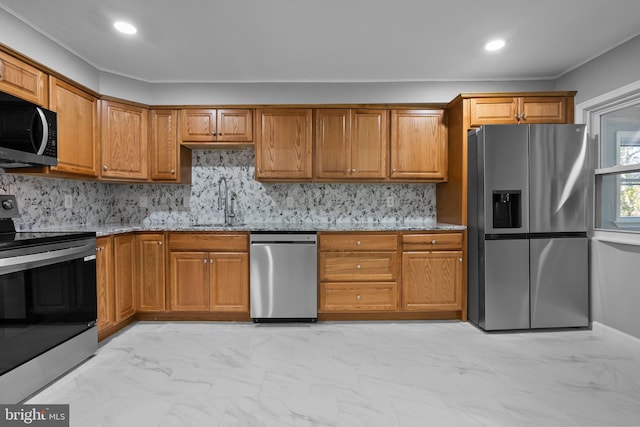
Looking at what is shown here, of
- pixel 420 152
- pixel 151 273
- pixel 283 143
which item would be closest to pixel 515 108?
pixel 420 152

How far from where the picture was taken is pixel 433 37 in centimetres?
268

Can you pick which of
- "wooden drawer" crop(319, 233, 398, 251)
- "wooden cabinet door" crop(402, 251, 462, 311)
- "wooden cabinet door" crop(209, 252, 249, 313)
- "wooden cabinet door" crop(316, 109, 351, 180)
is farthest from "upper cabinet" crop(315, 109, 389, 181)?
"wooden cabinet door" crop(209, 252, 249, 313)

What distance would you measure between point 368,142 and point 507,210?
57.5 inches

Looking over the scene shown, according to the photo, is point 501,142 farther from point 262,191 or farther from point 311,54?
point 262,191

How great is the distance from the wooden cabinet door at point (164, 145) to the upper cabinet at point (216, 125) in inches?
5.0

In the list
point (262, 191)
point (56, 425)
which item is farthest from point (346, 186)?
point (56, 425)

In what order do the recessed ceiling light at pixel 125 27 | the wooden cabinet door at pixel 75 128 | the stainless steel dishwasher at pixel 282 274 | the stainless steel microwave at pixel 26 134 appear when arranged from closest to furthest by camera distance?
the stainless steel microwave at pixel 26 134, the recessed ceiling light at pixel 125 27, the wooden cabinet door at pixel 75 128, the stainless steel dishwasher at pixel 282 274

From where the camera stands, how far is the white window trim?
9.02 ft

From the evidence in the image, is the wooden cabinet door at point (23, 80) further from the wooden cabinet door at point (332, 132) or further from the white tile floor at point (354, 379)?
the wooden cabinet door at point (332, 132)

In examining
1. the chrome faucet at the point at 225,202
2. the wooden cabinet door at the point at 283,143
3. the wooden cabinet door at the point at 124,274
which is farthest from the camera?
the chrome faucet at the point at 225,202

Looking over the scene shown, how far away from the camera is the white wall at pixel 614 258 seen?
2734 millimetres

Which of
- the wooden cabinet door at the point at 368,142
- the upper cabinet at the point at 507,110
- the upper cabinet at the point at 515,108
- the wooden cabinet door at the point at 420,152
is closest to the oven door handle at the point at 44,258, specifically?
the wooden cabinet door at the point at 368,142

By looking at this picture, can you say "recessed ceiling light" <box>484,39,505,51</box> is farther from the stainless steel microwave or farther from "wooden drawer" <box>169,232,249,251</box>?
the stainless steel microwave

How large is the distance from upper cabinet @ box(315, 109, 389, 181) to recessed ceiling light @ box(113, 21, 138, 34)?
1726 mm
